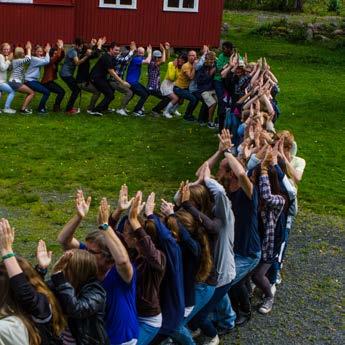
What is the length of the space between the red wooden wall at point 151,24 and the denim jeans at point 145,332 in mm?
21424

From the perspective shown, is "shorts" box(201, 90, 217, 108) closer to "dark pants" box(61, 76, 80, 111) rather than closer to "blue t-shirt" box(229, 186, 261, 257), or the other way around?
"dark pants" box(61, 76, 80, 111)

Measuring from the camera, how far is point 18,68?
1692 centimetres

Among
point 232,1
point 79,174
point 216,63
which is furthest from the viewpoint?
point 232,1

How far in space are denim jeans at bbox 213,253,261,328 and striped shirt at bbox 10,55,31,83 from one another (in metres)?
10.8

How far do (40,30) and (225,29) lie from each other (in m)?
13.0

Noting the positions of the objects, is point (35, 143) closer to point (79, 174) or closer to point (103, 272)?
point (79, 174)

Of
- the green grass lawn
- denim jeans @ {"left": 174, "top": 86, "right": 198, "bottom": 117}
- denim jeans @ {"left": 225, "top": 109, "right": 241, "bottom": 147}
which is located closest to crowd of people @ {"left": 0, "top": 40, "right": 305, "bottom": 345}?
the green grass lawn

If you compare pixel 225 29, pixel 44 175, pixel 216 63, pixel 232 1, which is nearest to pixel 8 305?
pixel 44 175

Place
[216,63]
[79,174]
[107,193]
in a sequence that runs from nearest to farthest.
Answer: [107,193]
[79,174]
[216,63]

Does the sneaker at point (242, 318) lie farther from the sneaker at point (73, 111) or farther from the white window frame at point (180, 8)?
the white window frame at point (180, 8)

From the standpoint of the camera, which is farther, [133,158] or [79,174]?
[133,158]

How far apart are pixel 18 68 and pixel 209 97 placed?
4780mm

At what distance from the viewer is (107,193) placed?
1225cm

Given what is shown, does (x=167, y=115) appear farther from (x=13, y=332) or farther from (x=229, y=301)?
(x=13, y=332)
